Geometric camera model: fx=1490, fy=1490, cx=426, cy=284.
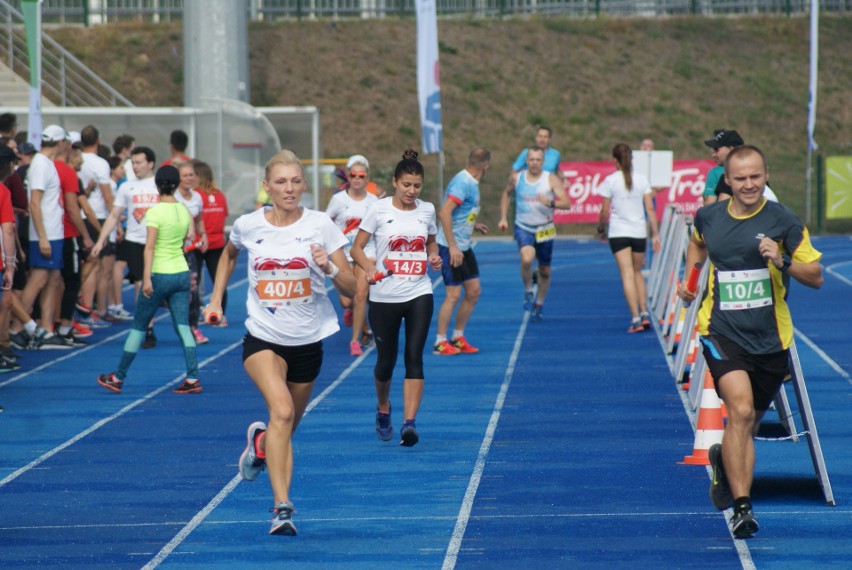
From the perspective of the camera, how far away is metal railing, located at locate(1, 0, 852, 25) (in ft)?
156

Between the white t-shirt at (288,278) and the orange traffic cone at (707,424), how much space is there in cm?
253

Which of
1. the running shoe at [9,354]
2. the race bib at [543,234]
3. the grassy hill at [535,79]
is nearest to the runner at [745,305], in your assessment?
the running shoe at [9,354]

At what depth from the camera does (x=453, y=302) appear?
1425 centimetres

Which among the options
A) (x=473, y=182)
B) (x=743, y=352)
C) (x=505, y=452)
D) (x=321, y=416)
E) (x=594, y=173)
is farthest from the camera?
(x=594, y=173)

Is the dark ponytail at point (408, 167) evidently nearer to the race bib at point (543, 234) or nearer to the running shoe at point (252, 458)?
the running shoe at point (252, 458)

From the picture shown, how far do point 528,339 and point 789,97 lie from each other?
35.9 metres

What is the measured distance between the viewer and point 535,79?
4819 centimetres

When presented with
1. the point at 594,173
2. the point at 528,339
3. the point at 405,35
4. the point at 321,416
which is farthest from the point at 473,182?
the point at 405,35

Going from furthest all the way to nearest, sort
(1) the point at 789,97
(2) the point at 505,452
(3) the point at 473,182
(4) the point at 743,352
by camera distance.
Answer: (1) the point at 789,97, (3) the point at 473,182, (2) the point at 505,452, (4) the point at 743,352

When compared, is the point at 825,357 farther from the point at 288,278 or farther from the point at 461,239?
the point at 288,278

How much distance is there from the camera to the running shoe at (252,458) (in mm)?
7457

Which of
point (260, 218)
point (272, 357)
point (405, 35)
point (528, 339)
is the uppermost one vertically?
point (405, 35)

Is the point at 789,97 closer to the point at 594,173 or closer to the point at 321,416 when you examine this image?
the point at 594,173

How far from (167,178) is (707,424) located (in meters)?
5.25
